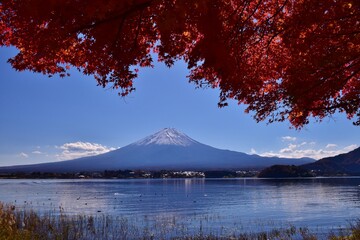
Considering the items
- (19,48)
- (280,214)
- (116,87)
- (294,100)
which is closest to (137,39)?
(116,87)

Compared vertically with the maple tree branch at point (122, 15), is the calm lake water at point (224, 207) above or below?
below

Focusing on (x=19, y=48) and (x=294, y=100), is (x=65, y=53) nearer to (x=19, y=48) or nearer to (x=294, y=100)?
(x=19, y=48)

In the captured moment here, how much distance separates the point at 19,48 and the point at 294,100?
820 cm

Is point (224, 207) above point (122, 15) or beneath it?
beneath

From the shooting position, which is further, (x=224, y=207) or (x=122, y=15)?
(x=224, y=207)

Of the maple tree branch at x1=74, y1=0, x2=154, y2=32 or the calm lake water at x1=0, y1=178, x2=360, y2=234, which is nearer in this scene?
the maple tree branch at x1=74, y1=0, x2=154, y2=32

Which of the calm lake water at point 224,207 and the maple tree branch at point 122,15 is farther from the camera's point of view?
the calm lake water at point 224,207

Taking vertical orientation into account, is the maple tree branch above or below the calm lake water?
above

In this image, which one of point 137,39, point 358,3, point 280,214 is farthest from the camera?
point 280,214

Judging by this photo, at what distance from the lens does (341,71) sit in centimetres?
1270

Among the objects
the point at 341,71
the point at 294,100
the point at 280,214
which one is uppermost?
the point at 341,71

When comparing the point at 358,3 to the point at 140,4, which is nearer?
the point at 140,4

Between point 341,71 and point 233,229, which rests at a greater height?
point 341,71

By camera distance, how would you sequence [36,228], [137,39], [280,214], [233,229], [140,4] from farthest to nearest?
[280,214] → [233,229] → [36,228] → [137,39] → [140,4]
